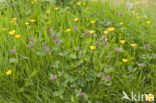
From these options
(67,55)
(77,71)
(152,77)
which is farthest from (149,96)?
(67,55)

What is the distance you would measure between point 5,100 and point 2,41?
654 mm

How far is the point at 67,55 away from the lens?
62.6 inches

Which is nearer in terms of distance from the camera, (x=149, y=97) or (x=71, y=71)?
(x=149, y=97)

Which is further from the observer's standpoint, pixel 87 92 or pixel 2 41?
pixel 2 41

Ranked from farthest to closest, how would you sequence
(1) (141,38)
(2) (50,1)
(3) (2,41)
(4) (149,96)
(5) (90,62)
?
(2) (50,1) → (1) (141,38) → (3) (2,41) → (5) (90,62) → (4) (149,96)

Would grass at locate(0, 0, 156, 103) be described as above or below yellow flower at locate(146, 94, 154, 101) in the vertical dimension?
above

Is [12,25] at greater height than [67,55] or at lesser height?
greater

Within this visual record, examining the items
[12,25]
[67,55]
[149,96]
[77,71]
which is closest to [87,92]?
[77,71]

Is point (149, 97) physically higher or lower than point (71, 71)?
lower

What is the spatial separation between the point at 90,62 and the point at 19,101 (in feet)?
2.27

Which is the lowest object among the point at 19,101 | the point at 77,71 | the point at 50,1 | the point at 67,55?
the point at 19,101

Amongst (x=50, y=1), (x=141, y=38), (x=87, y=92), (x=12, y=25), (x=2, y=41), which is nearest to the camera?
(x=87, y=92)

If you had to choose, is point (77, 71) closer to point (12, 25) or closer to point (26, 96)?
point (26, 96)

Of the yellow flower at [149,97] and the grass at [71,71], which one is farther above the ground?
the grass at [71,71]
